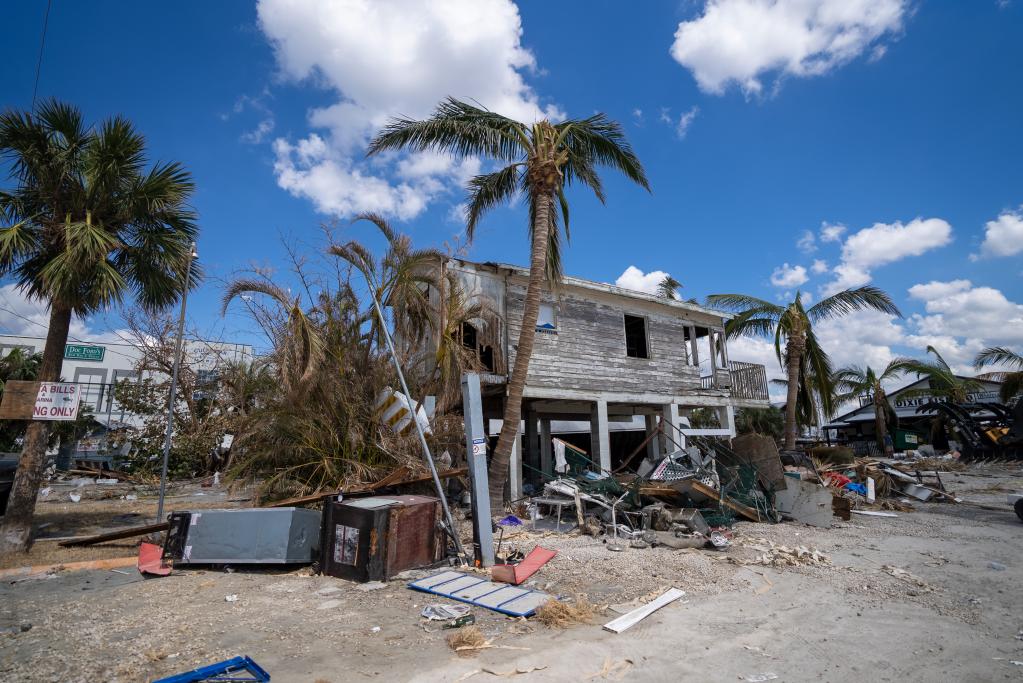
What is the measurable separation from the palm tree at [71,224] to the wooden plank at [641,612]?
8337 mm

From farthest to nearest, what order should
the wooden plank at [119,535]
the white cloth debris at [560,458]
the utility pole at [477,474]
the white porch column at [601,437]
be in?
the white porch column at [601,437] → the white cloth debris at [560,458] → the wooden plank at [119,535] → the utility pole at [477,474]

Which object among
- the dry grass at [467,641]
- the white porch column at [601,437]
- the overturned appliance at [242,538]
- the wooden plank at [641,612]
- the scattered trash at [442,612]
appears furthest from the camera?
the white porch column at [601,437]

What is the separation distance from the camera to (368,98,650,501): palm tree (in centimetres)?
1053

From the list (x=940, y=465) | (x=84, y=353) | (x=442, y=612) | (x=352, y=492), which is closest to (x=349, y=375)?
(x=352, y=492)

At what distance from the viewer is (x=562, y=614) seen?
15.9ft

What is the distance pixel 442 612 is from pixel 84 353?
37878mm

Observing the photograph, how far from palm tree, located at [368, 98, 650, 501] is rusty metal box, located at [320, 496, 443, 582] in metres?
3.81

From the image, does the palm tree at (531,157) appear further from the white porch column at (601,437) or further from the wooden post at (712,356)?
the wooden post at (712,356)

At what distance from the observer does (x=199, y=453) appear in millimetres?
19859

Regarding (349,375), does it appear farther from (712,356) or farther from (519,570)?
(712,356)

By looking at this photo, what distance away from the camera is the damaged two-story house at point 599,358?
45.9ft

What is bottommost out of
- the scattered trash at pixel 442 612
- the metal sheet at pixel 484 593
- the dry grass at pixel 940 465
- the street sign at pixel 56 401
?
the scattered trash at pixel 442 612

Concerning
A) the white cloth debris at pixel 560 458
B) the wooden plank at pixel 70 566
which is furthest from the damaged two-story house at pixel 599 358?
the wooden plank at pixel 70 566

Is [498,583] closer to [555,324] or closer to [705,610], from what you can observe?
[705,610]
